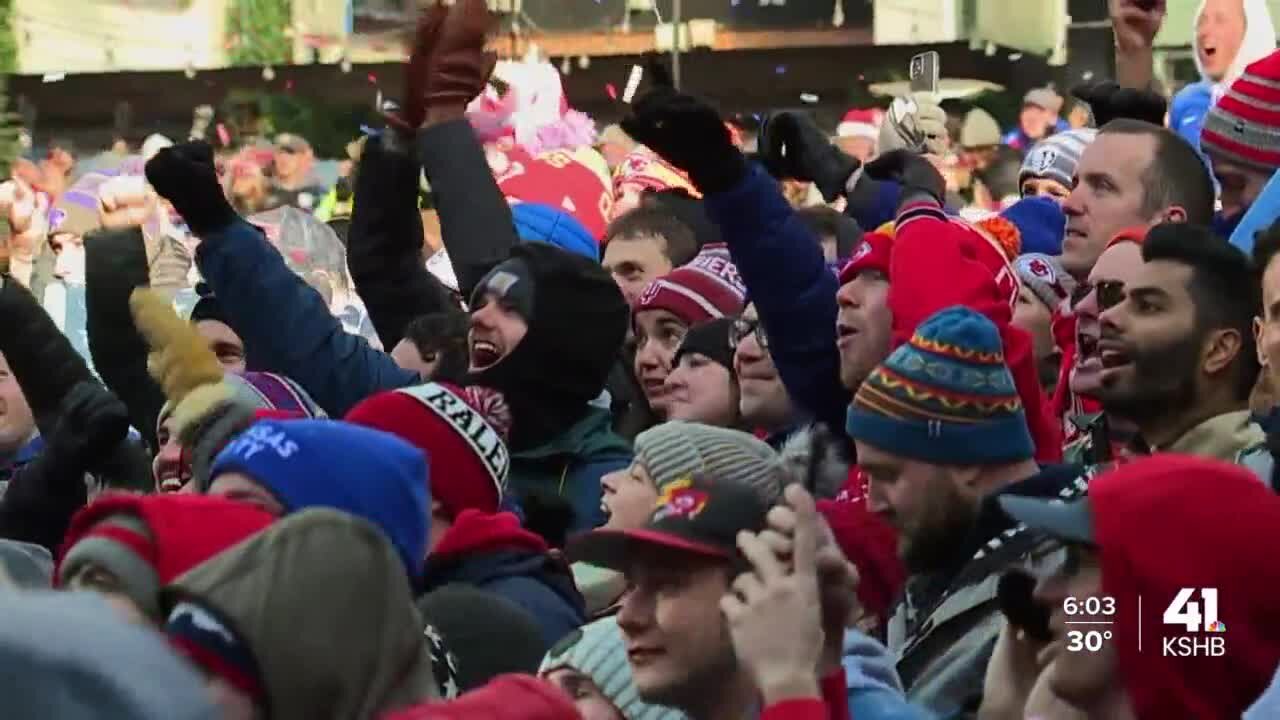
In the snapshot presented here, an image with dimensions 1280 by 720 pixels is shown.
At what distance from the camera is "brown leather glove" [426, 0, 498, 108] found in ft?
22.3

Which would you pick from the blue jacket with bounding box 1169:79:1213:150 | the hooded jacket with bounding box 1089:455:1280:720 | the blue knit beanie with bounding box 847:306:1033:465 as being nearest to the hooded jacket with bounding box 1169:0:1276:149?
the blue jacket with bounding box 1169:79:1213:150

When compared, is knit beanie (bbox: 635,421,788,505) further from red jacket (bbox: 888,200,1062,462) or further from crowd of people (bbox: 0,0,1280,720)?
red jacket (bbox: 888,200,1062,462)

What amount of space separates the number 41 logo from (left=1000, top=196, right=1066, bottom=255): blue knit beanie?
12.6ft

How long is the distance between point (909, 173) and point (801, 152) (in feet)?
1.19

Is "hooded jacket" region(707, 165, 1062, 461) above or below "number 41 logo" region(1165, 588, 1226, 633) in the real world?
below

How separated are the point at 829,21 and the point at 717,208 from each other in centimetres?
935

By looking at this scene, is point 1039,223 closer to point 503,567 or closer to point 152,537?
point 503,567

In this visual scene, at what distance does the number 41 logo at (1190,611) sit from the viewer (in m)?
3.42

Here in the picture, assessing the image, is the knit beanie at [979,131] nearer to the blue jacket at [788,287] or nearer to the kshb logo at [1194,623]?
the blue jacket at [788,287]

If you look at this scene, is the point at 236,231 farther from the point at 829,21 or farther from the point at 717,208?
the point at 829,21

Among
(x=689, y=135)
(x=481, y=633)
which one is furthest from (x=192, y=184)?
(x=481, y=633)

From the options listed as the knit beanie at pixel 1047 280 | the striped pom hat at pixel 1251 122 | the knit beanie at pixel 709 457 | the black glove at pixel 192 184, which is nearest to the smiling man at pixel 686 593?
the knit beanie at pixel 709 457

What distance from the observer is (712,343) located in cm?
623

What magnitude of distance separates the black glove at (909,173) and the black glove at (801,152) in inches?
3.4
